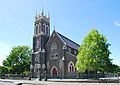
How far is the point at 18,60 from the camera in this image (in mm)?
80875

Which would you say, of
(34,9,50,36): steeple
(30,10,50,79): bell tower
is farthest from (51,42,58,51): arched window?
(34,9,50,36): steeple

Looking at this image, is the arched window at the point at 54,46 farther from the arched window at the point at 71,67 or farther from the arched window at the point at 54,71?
the arched window at the point at 71,67

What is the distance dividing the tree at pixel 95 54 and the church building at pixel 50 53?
16.0 m

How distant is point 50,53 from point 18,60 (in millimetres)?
20597

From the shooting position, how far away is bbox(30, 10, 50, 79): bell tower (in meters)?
64.4

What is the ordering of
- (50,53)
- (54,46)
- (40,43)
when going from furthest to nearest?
(40,43)
(50,53)
(54,46)

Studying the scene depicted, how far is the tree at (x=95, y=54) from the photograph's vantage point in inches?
1639

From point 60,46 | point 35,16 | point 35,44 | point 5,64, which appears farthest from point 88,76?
point 5,64

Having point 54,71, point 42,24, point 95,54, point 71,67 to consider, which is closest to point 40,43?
point 42,24

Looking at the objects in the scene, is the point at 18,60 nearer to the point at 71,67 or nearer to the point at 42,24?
the point at 42,24

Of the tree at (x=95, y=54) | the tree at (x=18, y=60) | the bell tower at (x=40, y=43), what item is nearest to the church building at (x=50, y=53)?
the bell tower at (x=40, y=43)

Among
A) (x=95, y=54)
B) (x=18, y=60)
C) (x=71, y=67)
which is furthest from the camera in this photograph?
(x=18, y=60)

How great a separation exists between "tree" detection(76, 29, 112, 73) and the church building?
16017 mm

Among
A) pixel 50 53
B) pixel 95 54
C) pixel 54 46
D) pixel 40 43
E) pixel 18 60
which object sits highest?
pixel 40 43
